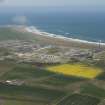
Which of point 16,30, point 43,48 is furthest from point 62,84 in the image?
point 16,30

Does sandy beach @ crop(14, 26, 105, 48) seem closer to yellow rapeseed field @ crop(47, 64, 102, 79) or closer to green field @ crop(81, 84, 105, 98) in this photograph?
yellow rapeseed field @ crop(47, 64, 102, 79)

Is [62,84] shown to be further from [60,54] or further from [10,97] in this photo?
[60,54]

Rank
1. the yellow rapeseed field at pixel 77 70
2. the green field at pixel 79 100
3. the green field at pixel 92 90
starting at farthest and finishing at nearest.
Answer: the yellow rapeseed field at pixel 77 70 < the green field at pixel 92 90 < the green field at pixel 79 100

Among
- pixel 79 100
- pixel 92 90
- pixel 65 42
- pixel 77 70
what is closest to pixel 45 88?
pixel 92 90

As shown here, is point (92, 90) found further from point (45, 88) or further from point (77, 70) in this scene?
point (77, 70)

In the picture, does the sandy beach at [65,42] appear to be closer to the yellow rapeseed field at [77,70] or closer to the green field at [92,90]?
the yellow rapeseed field at [77,70]

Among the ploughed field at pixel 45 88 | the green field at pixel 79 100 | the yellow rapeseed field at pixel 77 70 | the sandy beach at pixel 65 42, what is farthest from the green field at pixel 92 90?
the sandy beach at pixel 65 42
